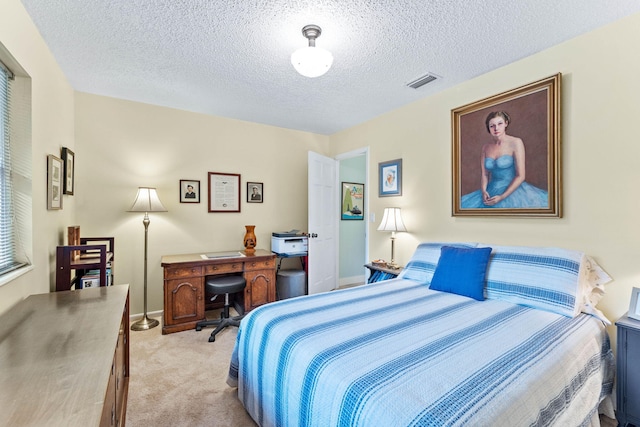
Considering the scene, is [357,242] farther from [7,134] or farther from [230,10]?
[7,134]

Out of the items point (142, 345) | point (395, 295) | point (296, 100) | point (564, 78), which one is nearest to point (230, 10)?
point (296, 100)

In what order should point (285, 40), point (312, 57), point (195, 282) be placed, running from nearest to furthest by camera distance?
point (312, 57) → point (285, 40) → point (195, 282)

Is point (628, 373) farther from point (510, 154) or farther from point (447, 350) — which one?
point (510, 154)

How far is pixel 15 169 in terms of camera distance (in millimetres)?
1744

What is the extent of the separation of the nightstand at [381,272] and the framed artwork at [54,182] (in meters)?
2.86

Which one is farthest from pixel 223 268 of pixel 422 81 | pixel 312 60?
pixel 422 81

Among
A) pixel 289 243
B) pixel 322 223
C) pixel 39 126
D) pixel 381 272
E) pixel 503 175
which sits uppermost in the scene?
pixel 39 126

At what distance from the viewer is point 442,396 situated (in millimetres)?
988

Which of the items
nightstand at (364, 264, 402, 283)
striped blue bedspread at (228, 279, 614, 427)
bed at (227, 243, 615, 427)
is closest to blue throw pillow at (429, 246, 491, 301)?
bed at (227, 243, 615, 427)

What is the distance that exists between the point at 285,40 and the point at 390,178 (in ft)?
6.55

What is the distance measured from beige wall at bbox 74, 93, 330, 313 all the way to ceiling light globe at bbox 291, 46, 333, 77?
216cm

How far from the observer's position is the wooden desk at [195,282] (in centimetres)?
294

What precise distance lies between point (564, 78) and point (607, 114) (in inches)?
15.8

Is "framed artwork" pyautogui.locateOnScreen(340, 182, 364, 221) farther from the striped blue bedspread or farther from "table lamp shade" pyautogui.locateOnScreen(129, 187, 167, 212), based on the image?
the striped blue bedspread
